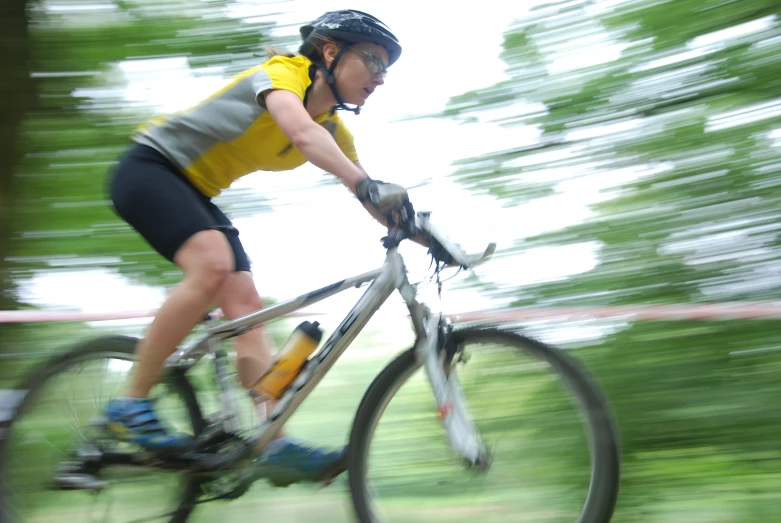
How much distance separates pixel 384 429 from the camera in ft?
7.39

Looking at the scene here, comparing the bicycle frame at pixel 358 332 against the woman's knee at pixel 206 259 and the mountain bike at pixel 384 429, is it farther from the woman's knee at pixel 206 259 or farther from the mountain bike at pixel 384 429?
the woman's knee at pixel 206 259

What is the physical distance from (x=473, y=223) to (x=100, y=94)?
2624 mm

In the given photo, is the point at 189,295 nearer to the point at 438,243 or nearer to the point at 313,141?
the point at 313,141

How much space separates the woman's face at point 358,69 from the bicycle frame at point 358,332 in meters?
0.55

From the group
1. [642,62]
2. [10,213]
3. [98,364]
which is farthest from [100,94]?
[642,62]

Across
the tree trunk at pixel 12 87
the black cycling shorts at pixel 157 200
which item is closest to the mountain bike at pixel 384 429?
the black cycling shorts at pixel 157 200

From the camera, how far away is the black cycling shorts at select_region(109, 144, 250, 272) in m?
2.37

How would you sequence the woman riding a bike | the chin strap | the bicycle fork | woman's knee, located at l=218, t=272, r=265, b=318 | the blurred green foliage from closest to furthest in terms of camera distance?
the bicycle fork < the woman riding a bike < the chin strap < woman's knee, located at l=218, t=272, r=265, b=318 < the blurred green foliage

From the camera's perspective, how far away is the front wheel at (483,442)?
2107mm

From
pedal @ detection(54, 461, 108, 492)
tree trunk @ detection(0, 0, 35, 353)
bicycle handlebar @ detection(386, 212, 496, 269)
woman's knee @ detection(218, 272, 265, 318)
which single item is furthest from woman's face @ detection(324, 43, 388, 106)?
tree trunk @ detection(0, 0, 35, 353)

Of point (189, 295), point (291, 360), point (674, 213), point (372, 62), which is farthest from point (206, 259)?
point (674, 213)

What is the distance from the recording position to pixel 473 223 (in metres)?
4.16

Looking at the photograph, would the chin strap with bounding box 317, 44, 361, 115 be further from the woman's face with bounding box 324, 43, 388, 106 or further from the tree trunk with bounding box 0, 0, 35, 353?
the tree trunk with bounding box 0, 0, 35, 353

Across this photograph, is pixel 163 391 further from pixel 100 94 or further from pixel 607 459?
pixel 100 94
